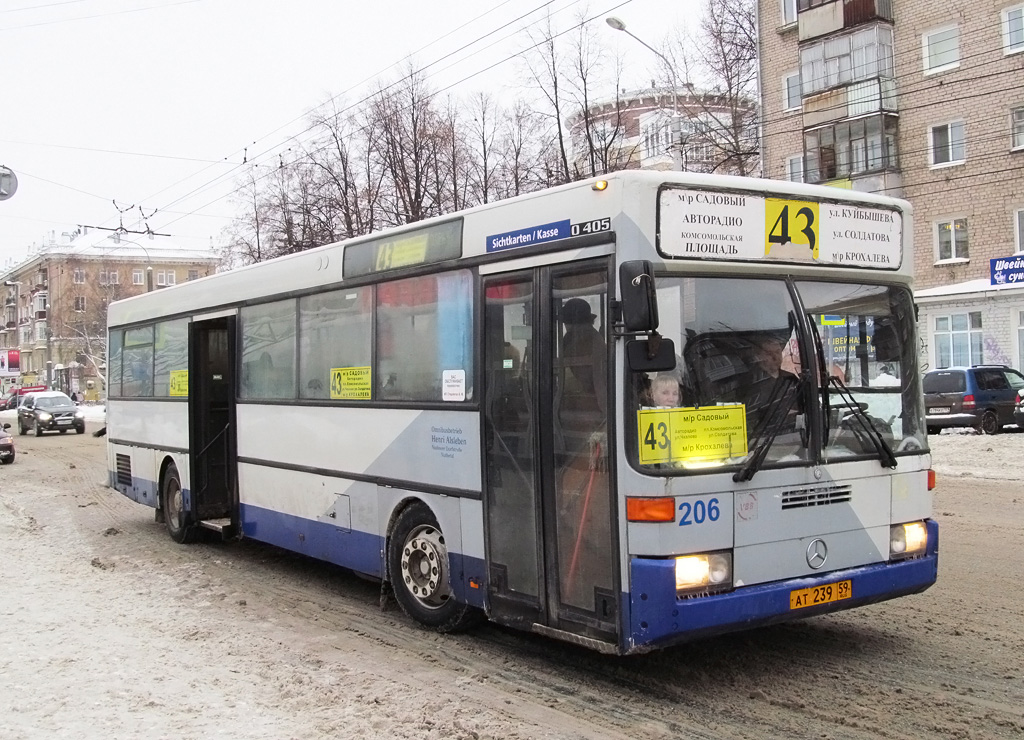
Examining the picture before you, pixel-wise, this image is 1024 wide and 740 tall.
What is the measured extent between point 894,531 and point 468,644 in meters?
2.93

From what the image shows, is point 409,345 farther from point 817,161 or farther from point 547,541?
point 817,161

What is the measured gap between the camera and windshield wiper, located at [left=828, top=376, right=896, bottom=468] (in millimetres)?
6167

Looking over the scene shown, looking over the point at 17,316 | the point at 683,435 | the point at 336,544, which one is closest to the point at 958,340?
the point at 336,544

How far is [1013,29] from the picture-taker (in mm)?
32594

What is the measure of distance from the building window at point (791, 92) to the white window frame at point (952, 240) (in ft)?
25.0

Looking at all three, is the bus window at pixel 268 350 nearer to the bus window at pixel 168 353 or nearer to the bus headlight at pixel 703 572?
the bus window at pixel 168 353

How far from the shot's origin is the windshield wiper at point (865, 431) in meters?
6.17

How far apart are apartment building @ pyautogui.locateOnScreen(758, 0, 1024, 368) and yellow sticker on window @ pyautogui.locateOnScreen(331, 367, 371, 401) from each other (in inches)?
1057

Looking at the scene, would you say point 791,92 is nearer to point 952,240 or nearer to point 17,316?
point 952,240

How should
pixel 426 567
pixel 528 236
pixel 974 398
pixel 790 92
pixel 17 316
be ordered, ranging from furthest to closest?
pixel 17 316, pixel 790 92, pixel 974 398, pixel 426 567, pixel 528 236

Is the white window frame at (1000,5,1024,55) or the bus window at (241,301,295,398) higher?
the white window frame at (1000,5,1024,55)

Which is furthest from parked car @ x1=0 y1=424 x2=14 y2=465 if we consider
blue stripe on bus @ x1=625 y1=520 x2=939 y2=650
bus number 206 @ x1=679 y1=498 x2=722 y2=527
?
bus number 206 @ x1=679 y1=498 x2=722 y2=527

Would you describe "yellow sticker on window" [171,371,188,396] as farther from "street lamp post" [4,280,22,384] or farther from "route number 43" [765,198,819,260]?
"street lamp post" [4,280,22,384]

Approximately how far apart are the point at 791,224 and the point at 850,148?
32.8 metres
